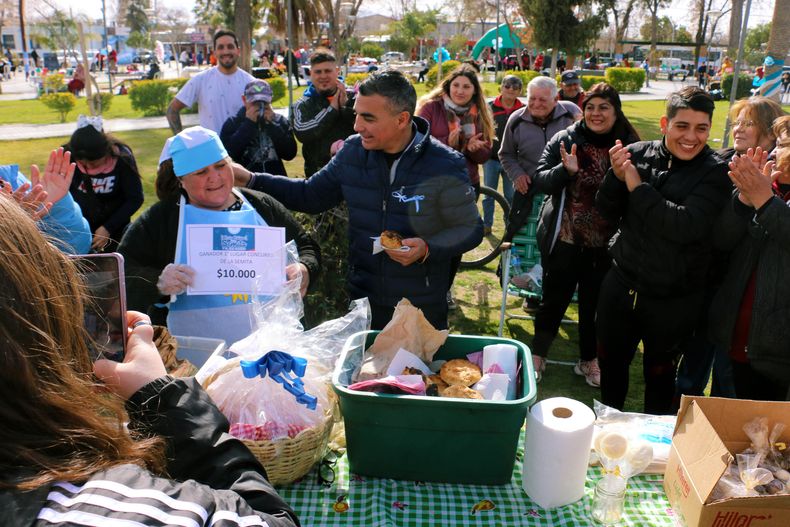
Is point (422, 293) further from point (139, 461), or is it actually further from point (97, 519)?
point (97, 519)

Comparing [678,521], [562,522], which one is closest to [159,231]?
[562,522]

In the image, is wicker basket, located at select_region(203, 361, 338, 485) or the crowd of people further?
wicker basket, located at select_region(203, 361, 338, 485)

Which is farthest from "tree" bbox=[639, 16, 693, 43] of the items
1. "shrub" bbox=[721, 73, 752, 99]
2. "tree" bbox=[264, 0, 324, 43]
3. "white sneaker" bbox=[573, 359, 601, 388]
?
"white sneaker" bbox=[573, 359, 601, 388]

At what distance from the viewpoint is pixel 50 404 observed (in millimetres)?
892

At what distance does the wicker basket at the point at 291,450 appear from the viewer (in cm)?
161

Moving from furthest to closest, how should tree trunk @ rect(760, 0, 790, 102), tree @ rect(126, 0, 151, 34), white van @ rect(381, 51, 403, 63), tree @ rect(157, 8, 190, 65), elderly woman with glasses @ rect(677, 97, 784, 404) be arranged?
tree @ rect(157, 8, 190, 65), tree @ rect(126, 0, 151, 34), white van @ rect(381, 51, 403, 63), tree trunk @ rect(760, 0, 790, 102), elderly woman with glasses @ rect(677, 97, 784, 404)

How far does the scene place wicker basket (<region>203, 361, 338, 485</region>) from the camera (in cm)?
161

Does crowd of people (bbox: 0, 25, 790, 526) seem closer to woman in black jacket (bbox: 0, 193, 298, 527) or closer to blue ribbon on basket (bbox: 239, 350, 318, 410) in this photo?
woman in black jacket (bbox: 0, 193, 298, 527)

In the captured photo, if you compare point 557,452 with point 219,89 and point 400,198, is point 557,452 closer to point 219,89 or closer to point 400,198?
point 400,198

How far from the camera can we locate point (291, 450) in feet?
5.39

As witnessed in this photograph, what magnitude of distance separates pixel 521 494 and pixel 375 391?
523 mm

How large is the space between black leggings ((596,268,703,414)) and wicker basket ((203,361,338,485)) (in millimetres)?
1915

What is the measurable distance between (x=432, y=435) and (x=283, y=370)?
0.45 m

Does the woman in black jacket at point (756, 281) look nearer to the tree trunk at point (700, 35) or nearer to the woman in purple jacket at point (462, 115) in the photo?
the woman in purple jacket at point (462, 115)
